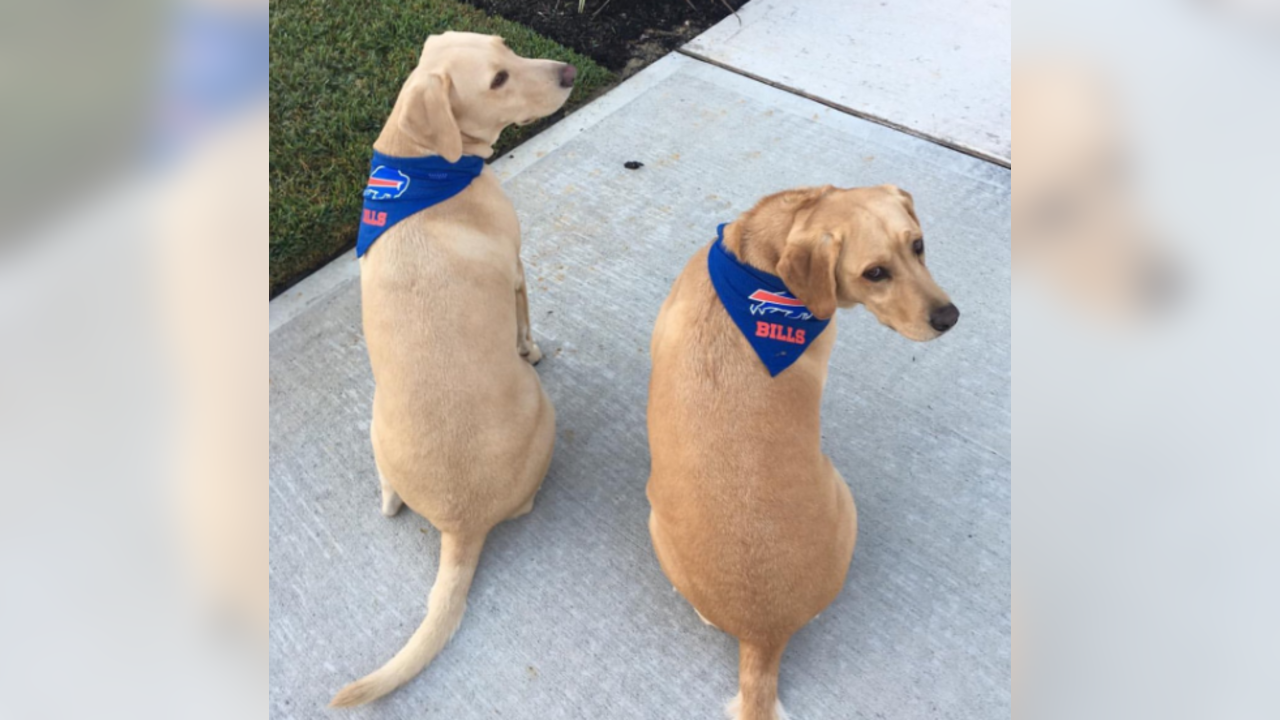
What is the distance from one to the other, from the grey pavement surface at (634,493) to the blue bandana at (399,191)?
0.94 metres

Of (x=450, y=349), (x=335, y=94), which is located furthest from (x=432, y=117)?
(x=335, y=94)

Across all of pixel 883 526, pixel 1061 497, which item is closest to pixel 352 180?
pixel 883 526

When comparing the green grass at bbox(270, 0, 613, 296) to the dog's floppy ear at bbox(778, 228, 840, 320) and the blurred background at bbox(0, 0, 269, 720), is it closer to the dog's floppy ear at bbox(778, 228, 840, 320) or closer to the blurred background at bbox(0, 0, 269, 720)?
the dog's floppy ear at bbox(778, 228, 840, 320)

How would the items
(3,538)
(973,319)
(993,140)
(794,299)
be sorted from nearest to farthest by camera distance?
(3,538), (794,299), (973,319), (993,140)

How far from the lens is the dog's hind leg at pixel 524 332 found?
9.58ft

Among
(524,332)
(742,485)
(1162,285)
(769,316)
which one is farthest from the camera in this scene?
(524,332)

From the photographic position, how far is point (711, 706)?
230 centimetres

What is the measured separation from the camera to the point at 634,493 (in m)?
2.82

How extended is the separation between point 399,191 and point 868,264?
1.41m

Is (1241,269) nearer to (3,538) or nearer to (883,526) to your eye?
(3,538)

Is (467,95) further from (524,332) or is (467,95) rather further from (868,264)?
(868,264)

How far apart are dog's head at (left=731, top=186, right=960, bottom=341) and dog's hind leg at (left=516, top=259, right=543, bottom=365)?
1.08m

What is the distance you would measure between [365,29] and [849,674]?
446cm

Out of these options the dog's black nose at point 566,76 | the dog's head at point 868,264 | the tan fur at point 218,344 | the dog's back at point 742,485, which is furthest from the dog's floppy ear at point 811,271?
the tan fur at point 218,344
